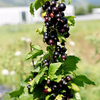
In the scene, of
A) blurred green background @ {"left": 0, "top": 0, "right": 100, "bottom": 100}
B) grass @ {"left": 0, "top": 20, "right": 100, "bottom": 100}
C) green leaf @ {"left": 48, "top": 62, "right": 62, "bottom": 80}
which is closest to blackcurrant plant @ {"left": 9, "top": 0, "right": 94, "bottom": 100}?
green leaf @ {"left": 48, "top": 62, "right": 62, "bottom": 80}

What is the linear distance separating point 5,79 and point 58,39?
552 centimetres

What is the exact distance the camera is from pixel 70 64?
1.56 metres

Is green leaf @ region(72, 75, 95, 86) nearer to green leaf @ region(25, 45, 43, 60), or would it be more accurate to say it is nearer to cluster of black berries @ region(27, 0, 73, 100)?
cluster of black berries @ region(27, 0, 73, 100)

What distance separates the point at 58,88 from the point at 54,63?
0.21m

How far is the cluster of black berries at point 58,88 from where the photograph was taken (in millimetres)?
1496

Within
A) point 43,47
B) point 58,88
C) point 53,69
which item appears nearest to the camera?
point 53,69

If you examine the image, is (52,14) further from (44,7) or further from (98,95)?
(98,95)

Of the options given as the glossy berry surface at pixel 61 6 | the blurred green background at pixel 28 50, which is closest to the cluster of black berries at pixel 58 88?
the glossy berry surface at pixel 61 6

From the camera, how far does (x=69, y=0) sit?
4.91 ft

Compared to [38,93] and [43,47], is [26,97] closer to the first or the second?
[38,93]

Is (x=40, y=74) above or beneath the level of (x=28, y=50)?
above

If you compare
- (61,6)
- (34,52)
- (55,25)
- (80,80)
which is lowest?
(80,80)

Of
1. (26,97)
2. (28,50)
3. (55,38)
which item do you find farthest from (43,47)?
(55,38)

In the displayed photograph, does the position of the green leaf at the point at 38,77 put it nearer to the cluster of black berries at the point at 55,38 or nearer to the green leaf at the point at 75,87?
the cluster of black berries at the point at 55,38
